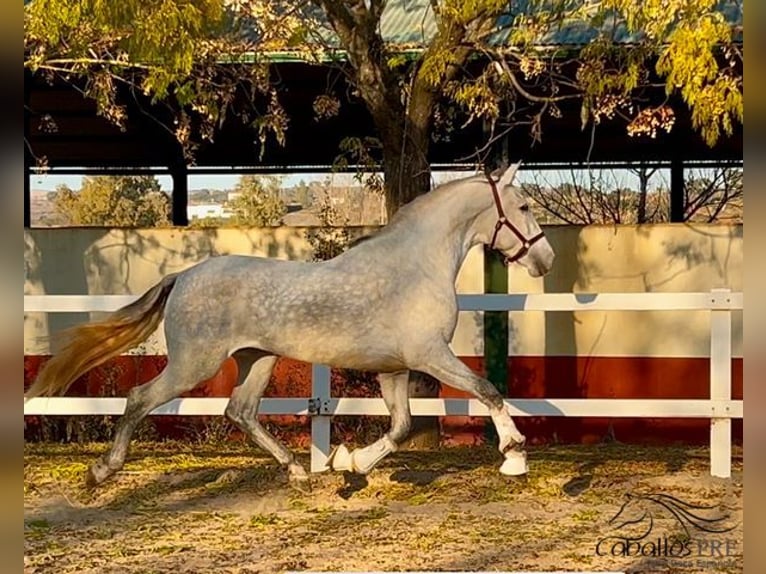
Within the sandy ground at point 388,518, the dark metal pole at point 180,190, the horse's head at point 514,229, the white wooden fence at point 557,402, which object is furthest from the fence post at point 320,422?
the dark metal pole at point 180,190

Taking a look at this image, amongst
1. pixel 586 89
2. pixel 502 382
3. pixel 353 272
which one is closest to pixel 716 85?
pixel 586 89

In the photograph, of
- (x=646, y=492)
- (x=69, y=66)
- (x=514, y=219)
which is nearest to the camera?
(x=514, y=219)

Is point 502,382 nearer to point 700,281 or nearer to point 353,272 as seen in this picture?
point 700,281

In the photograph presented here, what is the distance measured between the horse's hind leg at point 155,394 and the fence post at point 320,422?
150 cm

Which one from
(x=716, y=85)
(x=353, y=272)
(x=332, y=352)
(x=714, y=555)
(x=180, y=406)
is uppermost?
(x=716, y=85)

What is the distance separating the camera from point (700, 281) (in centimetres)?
794

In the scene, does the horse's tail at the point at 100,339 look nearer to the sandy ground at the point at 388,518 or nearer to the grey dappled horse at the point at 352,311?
the grey dappled horse at the point at 352,311

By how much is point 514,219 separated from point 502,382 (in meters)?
3.32

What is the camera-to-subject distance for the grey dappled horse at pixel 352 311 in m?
4.64

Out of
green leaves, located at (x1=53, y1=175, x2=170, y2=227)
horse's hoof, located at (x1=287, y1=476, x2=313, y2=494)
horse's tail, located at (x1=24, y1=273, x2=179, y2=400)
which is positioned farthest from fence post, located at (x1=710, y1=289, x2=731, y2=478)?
green leaves, located at (x1=53, y1=175, x2=170, y2=227)

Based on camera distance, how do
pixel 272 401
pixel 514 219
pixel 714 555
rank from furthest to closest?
1. pixel 272 401
2. pixel 514 219
3. pixel 714 555

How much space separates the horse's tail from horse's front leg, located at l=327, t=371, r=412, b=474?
3.91 feet

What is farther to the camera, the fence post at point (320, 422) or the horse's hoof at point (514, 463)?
the fence post at point (320, 422)

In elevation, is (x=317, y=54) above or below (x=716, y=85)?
above
